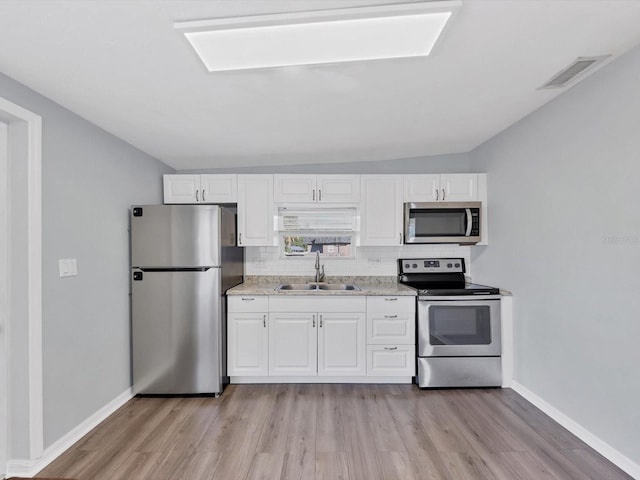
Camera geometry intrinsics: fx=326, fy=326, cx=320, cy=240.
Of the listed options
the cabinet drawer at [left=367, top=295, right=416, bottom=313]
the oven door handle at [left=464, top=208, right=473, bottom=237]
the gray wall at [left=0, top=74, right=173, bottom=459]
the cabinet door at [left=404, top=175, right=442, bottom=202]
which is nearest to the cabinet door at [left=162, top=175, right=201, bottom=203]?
the gray wall at [left=0, top=74, right=173, bottom=459]

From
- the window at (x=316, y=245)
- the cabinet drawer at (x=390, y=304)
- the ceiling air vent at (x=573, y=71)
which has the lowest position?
the cabinet drawer at (x=390, y=304)

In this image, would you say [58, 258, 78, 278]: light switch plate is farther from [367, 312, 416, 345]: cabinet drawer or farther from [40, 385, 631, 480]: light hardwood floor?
[367, 312, 416, 345]: cabinet drawer

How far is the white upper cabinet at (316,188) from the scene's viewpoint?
3346mm

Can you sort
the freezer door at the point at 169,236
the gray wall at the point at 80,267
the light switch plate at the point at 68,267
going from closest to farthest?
the gray wall at the point at 80,267, the light switch plate at the point at 68,267, the freezer door at the point at 169,236

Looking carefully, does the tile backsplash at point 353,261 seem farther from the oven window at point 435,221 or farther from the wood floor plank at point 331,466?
the wood floor plank at point 331,466

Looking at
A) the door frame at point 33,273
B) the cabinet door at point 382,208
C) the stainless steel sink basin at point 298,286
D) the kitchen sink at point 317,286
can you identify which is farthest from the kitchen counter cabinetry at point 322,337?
the door frame at point 33,273

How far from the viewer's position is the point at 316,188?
11.0 ft

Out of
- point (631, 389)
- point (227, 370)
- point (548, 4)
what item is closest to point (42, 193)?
point (227, 370)

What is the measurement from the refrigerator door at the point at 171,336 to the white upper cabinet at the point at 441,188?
7.21ft

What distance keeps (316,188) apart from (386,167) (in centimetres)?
89

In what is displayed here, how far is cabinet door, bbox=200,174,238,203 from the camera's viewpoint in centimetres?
335

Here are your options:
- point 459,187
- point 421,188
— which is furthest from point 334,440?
point 459,187

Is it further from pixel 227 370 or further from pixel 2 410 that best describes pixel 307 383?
pixel 2 410

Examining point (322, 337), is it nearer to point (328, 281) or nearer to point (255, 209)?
point (328, 281)
